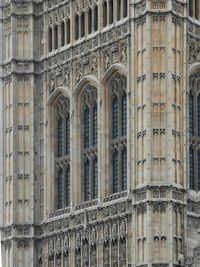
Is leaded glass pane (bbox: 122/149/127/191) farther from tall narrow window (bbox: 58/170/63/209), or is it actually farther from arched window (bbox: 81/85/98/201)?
tall narrow window (bbox: 58/170/63/209)

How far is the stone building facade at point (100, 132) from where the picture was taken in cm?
8838

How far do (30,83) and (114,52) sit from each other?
23.2ft

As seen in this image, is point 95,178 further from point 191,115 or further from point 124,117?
point 191,115

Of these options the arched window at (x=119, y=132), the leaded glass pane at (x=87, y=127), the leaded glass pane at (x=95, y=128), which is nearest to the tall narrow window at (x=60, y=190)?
the leaded glass pane at (x=87, y=127)

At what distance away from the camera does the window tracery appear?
90562 mm

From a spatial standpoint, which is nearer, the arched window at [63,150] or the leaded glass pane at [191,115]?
the leaded glass pane at [191,115]

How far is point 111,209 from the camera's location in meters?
91.0

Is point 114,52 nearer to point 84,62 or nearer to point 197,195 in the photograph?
point 84,62

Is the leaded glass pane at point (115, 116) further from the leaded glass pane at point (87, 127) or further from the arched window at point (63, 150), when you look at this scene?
the arched window at point (63, 150)

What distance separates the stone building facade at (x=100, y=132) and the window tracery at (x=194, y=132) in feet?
0.24

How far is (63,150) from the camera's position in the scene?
9625 centimetres

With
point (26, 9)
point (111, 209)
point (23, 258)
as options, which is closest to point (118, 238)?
point (111, 209)

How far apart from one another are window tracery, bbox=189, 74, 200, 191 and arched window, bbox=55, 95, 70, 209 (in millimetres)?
8105

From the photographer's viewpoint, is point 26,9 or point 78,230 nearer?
point 78,230
